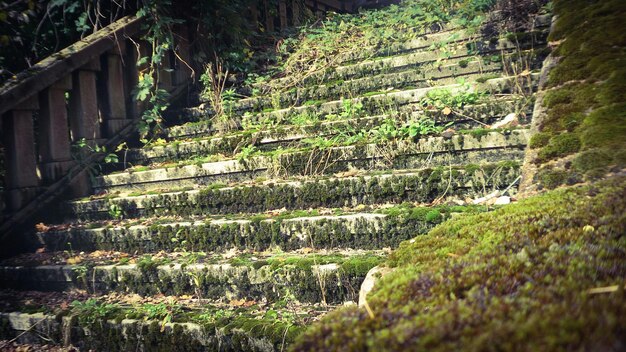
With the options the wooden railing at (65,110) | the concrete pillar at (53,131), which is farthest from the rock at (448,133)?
the concrete pillar at (53,131)

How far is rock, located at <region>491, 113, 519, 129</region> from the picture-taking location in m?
3.59

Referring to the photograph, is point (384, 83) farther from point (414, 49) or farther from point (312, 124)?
point (312, 124)

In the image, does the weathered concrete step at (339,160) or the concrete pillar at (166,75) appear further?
the concrete pillar at (166,75)

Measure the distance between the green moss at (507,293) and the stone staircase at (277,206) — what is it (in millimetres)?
1155

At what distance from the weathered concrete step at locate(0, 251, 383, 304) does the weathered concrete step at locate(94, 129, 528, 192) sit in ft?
3.45

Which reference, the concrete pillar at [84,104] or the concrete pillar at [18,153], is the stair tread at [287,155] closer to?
the concrete pillar at [84,104]

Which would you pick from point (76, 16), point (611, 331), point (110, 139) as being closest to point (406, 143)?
point (611, 331)

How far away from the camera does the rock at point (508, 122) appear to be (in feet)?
11.8

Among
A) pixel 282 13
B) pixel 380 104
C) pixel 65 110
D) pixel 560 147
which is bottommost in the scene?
pixel 560 147

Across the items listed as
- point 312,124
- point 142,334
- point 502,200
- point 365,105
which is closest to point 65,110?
point 312,124

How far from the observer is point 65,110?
469 centimetres

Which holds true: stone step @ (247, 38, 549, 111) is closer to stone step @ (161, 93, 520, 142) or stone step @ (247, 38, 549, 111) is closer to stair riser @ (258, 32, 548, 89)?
stair riser @ (258, 32, 548, 89)

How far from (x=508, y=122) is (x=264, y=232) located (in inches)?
94.3

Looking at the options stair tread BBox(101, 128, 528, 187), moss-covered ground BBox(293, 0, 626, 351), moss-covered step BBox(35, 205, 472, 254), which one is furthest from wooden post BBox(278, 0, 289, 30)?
moss-covered ground BBox(293, 0, 626, 351)
